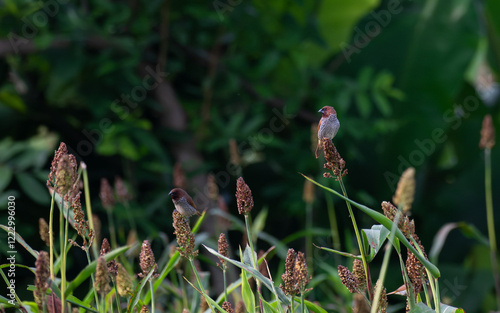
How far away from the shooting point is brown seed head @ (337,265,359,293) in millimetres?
638

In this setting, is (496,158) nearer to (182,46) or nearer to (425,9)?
(425,9)

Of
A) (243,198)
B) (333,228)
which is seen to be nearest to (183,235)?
(243,198)

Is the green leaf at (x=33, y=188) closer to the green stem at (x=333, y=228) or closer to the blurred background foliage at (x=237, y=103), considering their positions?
the blurred background foliage at (x=237, y=103)

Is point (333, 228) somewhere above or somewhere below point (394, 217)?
below

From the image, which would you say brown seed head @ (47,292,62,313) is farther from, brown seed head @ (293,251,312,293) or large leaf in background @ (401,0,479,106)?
large leaf in background @ (401,0,479,106)

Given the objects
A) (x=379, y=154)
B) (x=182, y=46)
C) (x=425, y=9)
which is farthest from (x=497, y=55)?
(x=182, y=46)

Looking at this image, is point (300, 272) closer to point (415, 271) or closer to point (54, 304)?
point (415, 271)

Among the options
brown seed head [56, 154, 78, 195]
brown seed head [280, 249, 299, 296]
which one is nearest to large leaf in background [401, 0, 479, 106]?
brown seed head [280, 249, 299, 296]

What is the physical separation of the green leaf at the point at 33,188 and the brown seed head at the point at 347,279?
3.98ft

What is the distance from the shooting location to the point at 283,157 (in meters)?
2.29

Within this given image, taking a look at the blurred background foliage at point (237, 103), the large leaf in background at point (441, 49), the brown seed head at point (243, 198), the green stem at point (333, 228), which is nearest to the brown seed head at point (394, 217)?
the brown seed head at point (243, 198)

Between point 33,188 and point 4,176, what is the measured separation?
0.28ft

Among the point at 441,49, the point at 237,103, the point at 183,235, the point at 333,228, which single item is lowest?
the point at 333,228

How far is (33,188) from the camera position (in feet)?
5.40
